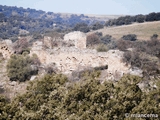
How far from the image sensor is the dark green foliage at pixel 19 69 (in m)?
31.1

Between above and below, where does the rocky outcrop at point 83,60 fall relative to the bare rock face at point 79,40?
below

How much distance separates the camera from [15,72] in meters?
31.3

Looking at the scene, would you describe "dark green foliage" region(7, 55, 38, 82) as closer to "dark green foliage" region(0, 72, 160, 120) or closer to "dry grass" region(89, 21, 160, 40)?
"dark green foliage" region(0, 72, 160, 120)

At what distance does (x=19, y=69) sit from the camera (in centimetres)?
3166

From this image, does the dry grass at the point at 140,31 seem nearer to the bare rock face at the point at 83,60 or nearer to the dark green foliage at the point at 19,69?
the bare rock face at the point at 83,60

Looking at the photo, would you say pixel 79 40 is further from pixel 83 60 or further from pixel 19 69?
pixel 19 69

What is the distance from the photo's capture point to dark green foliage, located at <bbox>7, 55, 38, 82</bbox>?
31141 millimetres

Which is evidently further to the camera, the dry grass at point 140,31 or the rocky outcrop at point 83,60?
the dry grass at point 140,31

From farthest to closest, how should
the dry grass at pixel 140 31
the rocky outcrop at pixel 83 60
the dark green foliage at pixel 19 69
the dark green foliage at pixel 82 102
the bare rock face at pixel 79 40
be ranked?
the dry grass at pixel 140 31 < the bare rock face at pixel 79 40 < the dark green foliage at pixel 19 69 < the rocky outcrop at pixel 83 60 < the dark green foliage at pixel 82 102

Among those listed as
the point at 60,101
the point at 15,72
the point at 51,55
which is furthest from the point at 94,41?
the point at 60,101

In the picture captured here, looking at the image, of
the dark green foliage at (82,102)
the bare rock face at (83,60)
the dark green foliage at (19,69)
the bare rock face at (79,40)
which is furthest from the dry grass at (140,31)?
the dark green foliage at (82,102)

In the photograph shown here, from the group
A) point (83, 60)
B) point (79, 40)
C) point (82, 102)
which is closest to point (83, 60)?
point (83, 60)

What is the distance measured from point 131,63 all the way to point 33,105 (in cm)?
1864

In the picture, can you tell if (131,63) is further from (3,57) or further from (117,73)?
(3,57)
